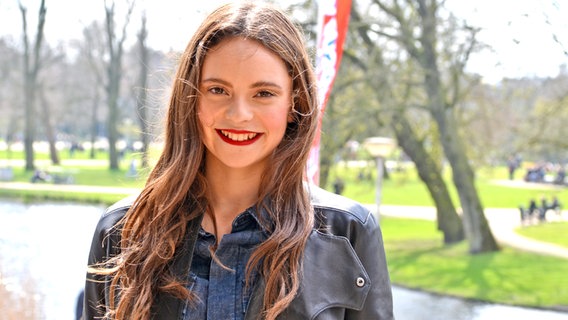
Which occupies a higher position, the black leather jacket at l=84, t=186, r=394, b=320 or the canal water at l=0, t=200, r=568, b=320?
the black leather jacket at l=84, t=186, r=394, b=320

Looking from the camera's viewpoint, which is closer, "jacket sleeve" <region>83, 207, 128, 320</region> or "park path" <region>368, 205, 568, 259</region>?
"jacket sleeve" <region>83, 207, 128, 320</region>

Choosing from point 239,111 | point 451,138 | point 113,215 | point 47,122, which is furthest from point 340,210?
point 47,122

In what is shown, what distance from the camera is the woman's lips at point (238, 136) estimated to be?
1522 mm

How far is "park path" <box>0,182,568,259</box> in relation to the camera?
20625mm

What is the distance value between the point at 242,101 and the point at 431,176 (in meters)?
17.3

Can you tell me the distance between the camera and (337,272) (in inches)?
60.6

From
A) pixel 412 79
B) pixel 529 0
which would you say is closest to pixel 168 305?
pixel 529 0

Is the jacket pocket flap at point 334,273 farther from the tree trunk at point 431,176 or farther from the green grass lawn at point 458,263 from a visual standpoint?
the tree trunk at point 431,176

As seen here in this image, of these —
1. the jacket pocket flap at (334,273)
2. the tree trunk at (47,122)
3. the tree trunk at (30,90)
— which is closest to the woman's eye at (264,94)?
the jacket pocket flap at (334,273)

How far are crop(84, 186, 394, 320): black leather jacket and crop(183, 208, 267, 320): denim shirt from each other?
0.08 feet

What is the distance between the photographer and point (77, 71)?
29703 mm

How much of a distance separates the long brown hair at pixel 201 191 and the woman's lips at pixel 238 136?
0.07 metres

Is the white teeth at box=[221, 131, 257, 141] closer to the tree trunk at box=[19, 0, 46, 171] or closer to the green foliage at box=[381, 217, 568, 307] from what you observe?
the green foliage at box=[381, 217, 568, 307]

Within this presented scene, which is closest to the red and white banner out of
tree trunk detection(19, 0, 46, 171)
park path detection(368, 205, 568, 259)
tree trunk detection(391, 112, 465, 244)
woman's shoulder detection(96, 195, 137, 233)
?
woman's shoulder detection(96, 195, 137, 233)
